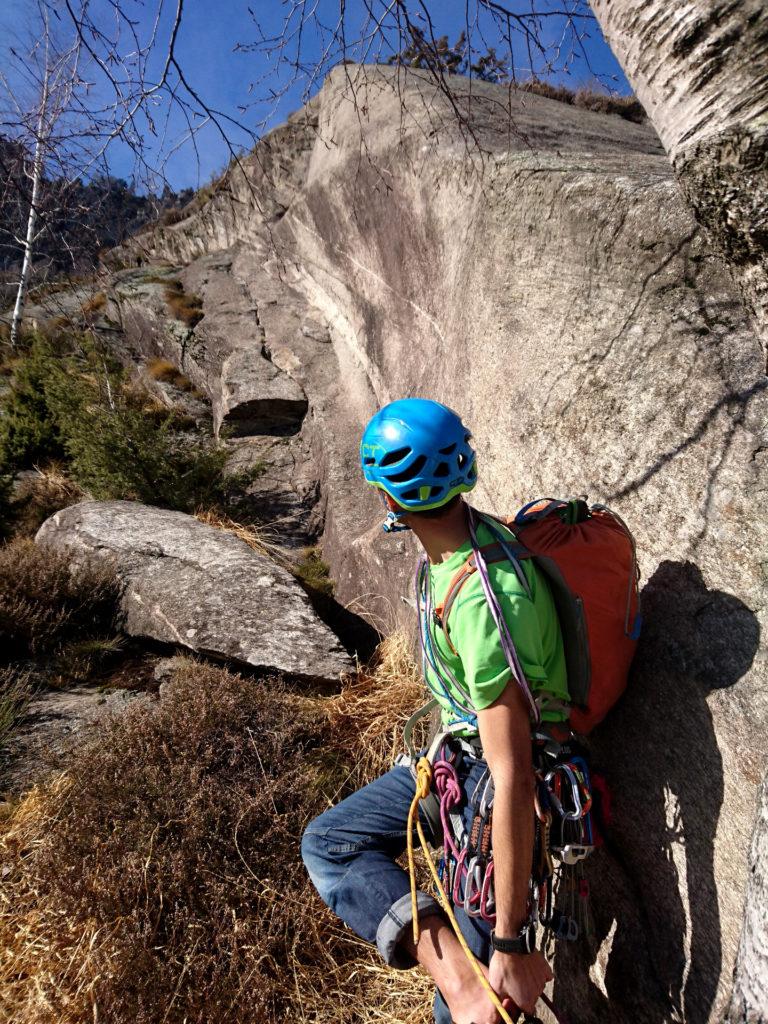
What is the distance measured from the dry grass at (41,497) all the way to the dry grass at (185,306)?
422 cm

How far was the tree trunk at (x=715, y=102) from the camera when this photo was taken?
106 centimetres

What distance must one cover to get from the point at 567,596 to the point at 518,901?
83 centimetres

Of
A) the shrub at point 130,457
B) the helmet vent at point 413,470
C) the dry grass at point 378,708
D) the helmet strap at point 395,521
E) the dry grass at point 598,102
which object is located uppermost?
the dry grass at point 598,102

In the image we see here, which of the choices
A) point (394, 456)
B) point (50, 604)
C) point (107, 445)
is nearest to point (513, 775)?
point (394, 456)

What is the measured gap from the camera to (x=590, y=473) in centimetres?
270

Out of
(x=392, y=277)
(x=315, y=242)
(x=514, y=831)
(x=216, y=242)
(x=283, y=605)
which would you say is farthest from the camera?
(x=216, y=242)

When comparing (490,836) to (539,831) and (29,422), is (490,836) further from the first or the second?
(29,422)

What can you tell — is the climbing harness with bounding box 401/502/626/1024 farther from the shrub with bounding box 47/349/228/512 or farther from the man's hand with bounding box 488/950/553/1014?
the shrub with bounding box 47/349/228/512

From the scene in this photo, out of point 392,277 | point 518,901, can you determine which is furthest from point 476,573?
point 392,277

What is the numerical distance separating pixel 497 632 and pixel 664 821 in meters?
1.06

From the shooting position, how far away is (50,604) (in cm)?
526

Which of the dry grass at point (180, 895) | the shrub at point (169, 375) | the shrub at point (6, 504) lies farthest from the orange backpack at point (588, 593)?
the shrub at point (169, 375)

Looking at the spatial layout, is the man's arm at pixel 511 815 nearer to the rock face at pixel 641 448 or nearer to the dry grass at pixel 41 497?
the rock face at pixel 641 448

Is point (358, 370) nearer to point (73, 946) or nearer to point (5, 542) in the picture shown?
point (5, 542)
